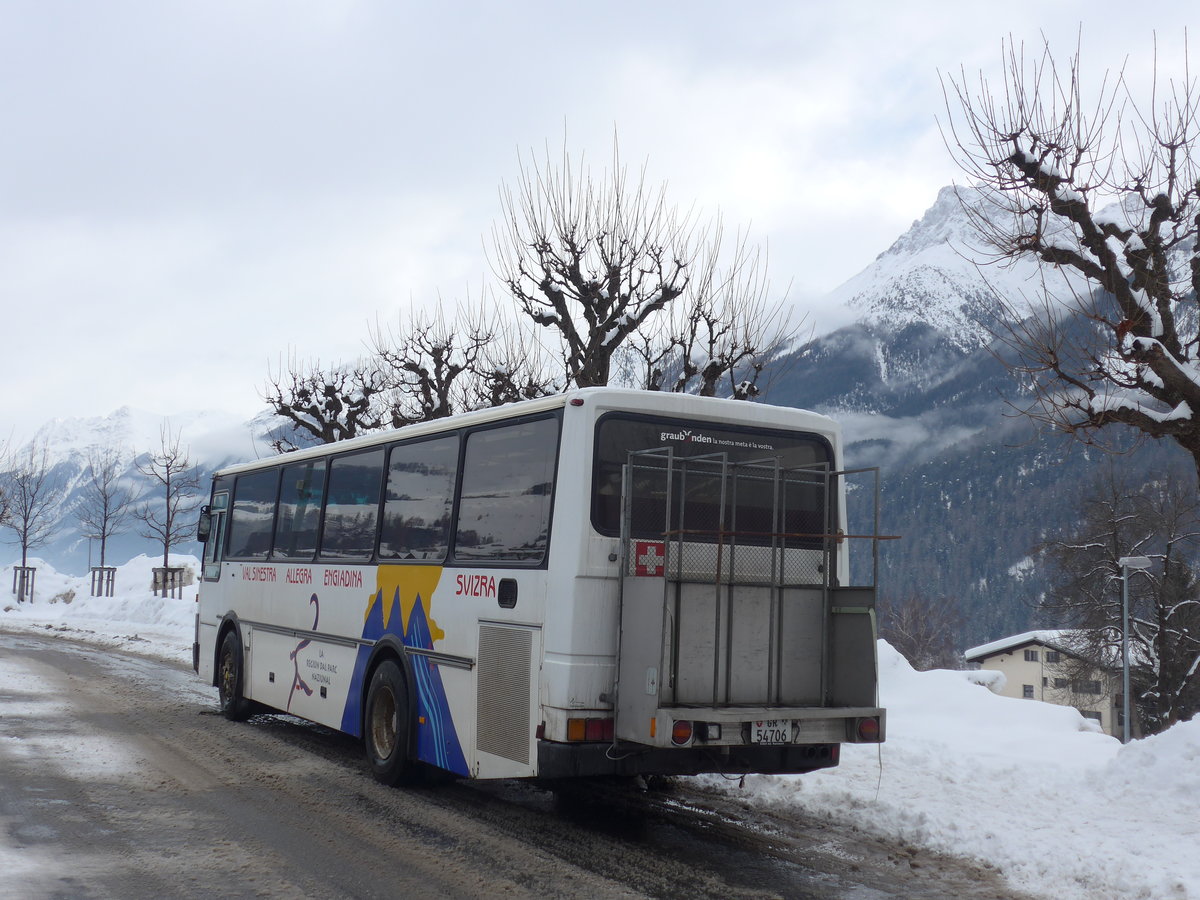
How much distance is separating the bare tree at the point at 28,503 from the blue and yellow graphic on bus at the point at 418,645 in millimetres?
41459

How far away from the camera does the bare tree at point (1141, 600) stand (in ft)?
157

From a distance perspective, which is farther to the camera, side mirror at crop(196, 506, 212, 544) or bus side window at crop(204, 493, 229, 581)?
side mirror at crop(196, 506, 212, 544)

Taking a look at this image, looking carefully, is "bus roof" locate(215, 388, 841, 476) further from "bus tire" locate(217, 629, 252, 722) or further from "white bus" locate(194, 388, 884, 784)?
"bus tire" locate(217, 629, 252, 722)

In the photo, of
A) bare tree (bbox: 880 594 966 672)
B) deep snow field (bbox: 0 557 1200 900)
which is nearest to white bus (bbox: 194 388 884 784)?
deep snow field (bbox: 0 557 1200 900)

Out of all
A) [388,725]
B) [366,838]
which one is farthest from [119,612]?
[366,838]

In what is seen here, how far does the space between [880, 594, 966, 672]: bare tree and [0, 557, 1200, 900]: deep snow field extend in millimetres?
90072

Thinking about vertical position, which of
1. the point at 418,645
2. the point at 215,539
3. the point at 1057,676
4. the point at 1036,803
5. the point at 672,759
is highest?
the point at 215,539

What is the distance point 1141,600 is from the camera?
4953 centimetres

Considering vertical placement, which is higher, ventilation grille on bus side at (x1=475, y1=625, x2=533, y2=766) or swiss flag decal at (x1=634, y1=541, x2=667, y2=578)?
swiss flag decal at (x1=634, y1=541, x2=667, y2=578)

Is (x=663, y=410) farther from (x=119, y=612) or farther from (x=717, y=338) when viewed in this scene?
(x=119, y=612)

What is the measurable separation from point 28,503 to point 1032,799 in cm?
5234

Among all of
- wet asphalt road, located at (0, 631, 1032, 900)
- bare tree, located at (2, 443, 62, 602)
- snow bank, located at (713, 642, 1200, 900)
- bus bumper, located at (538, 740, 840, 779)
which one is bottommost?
wet asphalt road, located at (0, 631, 1032, 900)

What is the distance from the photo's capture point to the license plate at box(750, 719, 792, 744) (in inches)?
287

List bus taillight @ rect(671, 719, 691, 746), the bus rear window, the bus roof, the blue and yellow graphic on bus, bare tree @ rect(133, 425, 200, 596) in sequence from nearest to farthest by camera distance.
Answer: bus taillight @ rect(671, 719, 691, 746) → the bus rear window → the bus roof → the blue and yellow graphic on bus → bare tree @ rect(133, 425, 200, 596)
